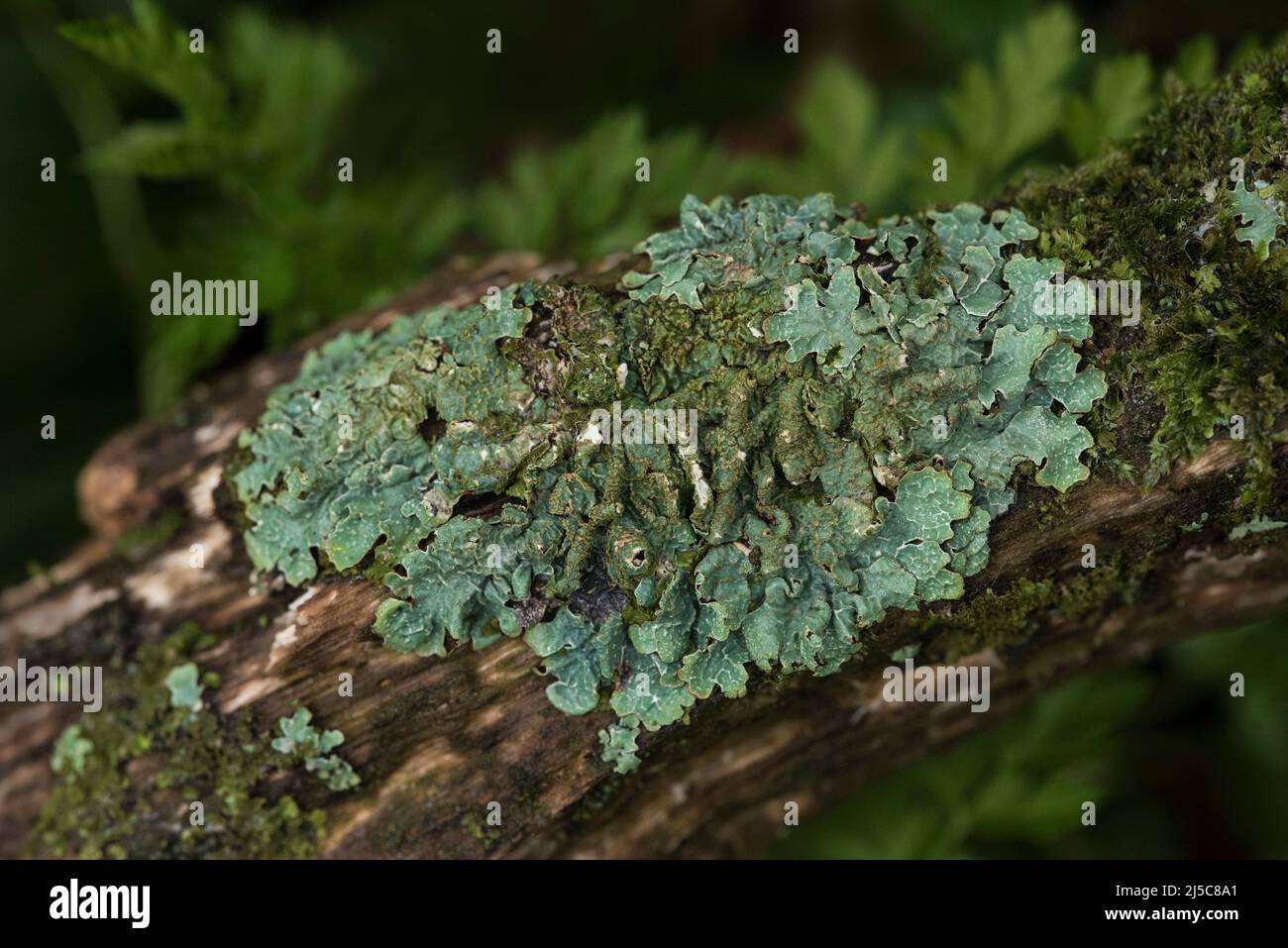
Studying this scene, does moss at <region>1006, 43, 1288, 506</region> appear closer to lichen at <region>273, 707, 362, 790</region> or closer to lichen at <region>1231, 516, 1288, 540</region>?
lichen at <region>1231, 516, 1288, 540</region>

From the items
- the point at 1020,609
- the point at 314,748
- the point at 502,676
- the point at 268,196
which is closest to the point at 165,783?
the point at 314,748

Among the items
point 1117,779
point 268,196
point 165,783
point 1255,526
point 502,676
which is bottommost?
point 1117,779

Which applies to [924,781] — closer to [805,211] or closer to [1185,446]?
[1185,446]

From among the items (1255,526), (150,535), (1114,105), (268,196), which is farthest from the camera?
(268,196)

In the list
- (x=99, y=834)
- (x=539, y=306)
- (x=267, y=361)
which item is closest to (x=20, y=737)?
(x=99, y=834)

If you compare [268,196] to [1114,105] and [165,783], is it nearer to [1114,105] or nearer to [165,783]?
[165,783]

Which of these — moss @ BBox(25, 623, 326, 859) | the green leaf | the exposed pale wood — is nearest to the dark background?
the green leaf

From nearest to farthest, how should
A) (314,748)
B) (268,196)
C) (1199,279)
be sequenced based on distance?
1. (1199,279)
2. (314,748)
3. (268,196)

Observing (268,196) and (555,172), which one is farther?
(555,172)
